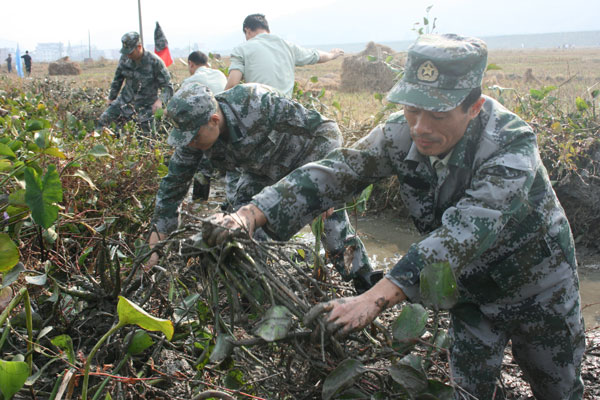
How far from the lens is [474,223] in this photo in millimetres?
1324

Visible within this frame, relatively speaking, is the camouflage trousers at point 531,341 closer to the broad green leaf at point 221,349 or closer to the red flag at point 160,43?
the broad green leaf at point 221,349

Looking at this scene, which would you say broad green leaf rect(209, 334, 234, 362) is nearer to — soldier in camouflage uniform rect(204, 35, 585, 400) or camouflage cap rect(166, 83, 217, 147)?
soldier in camouflage uniform rect(204, 35, 585, 400)

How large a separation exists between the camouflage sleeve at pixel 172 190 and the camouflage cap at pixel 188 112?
159 millimetres

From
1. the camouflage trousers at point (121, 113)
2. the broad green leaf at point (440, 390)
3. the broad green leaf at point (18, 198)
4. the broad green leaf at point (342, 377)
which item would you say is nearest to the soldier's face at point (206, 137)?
the broad green leaf at point (18, 198)

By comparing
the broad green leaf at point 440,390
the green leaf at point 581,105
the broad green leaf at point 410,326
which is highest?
the green leaf at point 581,105

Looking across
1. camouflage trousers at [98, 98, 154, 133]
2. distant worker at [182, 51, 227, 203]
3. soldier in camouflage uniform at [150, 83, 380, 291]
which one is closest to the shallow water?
soldier in camouflage uniform at [150, 83, 380, 291]

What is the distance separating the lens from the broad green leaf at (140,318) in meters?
1.19

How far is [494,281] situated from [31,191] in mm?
1578

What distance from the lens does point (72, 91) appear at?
9.00 m

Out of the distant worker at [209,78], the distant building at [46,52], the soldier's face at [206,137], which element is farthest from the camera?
the distant building at [46,52]

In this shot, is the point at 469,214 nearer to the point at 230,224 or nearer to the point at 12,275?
the point at 230,224

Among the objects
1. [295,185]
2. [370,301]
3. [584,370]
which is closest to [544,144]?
[584,370]

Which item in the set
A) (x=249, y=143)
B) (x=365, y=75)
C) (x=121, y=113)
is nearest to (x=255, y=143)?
(x=249, y=143)

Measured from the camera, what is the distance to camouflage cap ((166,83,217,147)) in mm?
2213
